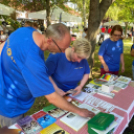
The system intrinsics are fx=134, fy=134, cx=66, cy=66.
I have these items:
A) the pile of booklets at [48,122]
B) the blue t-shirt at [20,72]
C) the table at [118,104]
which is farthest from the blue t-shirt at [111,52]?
the blue t-shirt at [20,72]

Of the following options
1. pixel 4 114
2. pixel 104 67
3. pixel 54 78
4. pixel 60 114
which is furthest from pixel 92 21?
pixel 4 114

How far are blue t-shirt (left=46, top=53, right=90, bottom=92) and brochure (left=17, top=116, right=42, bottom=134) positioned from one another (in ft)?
2.18

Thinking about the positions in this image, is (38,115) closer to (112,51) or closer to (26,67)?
(26,67)

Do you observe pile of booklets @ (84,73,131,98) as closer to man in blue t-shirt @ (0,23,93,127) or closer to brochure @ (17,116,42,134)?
man in blue t-shirt @ (0,23,93,127)

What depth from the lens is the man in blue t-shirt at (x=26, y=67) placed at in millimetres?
976

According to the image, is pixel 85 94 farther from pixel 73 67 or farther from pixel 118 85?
pixel 118 85

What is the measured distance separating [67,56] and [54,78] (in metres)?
0.38

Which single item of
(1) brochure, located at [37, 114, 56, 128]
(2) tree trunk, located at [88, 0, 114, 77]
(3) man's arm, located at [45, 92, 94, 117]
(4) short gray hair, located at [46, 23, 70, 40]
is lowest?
(1) brochure, located at [37, 114, 56, 128]

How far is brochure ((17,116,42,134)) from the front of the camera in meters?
1.20

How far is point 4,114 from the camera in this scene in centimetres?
131

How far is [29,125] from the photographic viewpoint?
1.26 metres

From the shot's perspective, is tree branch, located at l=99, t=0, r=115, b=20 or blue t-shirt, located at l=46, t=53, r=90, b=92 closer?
blue t-shirt, located at l=46, t=53, r=90, b=92

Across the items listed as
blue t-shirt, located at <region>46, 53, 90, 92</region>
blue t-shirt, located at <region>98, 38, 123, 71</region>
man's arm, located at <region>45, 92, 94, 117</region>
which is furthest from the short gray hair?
blue t-shirt, located at <region>98, 38, 123, 71</region>

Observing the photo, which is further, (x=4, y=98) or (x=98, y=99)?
(x=98, y=99)
